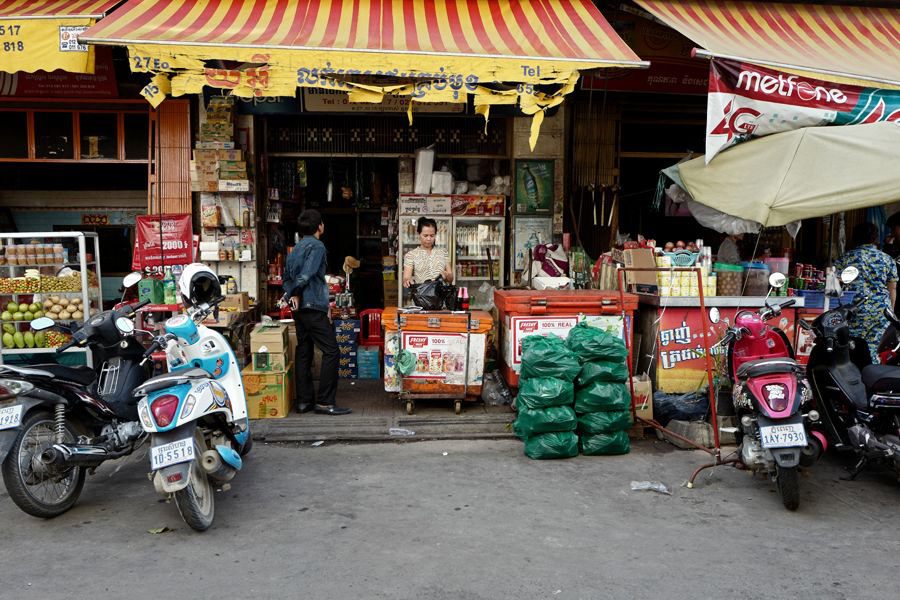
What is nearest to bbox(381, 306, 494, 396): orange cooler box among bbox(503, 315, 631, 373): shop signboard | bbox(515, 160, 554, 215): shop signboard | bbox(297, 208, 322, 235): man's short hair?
bbox(503, 315, 631, 373): shop signboard

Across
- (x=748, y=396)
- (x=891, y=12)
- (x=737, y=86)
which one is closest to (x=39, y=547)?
(x=748, y=396)

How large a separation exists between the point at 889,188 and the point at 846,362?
76.0 inches

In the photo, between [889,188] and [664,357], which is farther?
[664,357]

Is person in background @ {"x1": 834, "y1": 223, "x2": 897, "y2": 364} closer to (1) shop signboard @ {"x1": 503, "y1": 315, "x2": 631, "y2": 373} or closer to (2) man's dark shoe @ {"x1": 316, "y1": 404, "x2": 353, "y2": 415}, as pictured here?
(1) shop signboard @ {"x1": 503, "y1": 315, "x2": 631, "y2": 373}

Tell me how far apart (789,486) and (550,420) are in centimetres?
180

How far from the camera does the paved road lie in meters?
3.62

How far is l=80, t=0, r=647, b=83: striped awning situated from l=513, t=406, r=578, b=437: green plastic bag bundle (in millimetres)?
2959

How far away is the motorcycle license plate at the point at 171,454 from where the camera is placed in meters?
4.00

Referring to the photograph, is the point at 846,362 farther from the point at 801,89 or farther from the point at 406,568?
the point at 406,568

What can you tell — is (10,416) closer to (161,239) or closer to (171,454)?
(171,454)

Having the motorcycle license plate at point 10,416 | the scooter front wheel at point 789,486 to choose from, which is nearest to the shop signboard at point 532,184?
the scooter front wheel at point 789,486

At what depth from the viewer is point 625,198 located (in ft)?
33.4

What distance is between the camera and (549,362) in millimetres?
5730

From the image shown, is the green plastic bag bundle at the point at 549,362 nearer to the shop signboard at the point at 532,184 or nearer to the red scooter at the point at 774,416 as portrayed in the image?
the red scooter at the point at 774,416
